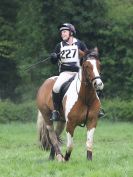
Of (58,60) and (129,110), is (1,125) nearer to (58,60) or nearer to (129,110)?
(129,110)

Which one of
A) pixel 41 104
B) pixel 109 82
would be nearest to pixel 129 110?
pixel 109 82

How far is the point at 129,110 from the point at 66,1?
8.57 metres

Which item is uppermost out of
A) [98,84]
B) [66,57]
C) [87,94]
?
[66,57]

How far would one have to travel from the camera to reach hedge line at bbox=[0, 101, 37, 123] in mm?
29891

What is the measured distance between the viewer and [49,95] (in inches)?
500

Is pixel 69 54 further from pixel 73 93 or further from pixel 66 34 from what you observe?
pixel 73 93

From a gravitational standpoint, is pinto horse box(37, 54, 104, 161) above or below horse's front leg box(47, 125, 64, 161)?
above

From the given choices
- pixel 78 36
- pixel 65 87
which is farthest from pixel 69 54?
pixel 78 36

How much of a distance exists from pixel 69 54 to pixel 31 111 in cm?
1854

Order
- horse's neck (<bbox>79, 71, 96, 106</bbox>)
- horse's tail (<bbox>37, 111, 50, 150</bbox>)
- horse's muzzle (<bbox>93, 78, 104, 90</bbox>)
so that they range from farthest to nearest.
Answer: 1. horse's tail (<bbox>37, 111, 50, 150</bbox>)
2. horse's neck (<bbox>79, 71, 96, 106</bbox>)
3. horse's muzzle (<bbox>93, 78, 104, 90</bbox>)

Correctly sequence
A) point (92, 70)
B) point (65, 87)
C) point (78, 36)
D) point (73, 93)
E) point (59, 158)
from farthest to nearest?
point (78, 36) → point (65, 87) → point (59, 158) → point (73, 93) → point (92, 70)

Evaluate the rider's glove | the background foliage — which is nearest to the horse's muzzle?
the rider's glove

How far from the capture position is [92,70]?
35.3ft

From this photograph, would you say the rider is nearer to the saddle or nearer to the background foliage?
the saddle
